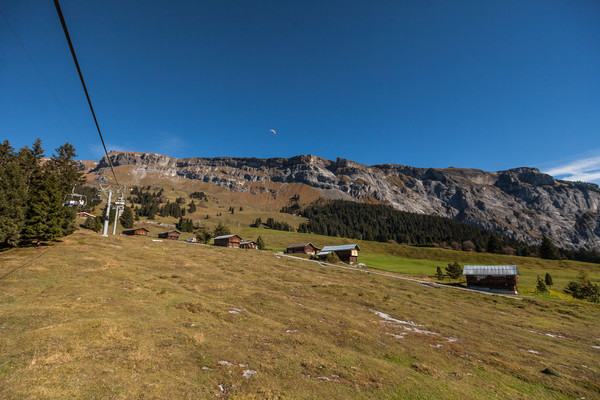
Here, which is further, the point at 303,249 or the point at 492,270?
the point at 303,249

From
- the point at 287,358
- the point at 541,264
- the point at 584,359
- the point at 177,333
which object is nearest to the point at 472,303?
the point at 584,359

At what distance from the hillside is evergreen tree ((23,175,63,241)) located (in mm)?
8218

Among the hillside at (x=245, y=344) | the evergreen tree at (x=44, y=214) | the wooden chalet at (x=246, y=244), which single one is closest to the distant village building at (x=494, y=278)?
the hillside at (x=245, y=344)

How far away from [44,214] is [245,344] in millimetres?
43446

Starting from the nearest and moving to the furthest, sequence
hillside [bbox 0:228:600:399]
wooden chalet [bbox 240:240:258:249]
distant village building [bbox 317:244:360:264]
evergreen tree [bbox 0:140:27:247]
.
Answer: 1. hillside [bbox 0:228:600:399]
2. evergreen tree [bbox 0:140:27:247]
3. distant village building [bbox 317:244:360:264]
4. wooden chalet [bbox 240:240:258:249]

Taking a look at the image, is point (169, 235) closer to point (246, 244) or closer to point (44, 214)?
point (246, 244)

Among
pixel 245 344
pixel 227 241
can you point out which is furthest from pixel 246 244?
pixel 245 344

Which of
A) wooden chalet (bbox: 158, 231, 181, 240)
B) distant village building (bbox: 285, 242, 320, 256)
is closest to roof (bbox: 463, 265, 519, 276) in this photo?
distant village building (bbox: 285, 242, 320, 256)

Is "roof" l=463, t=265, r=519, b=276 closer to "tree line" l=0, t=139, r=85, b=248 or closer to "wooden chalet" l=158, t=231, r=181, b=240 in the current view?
"tree line" l=0, t=139, r=85, b=248

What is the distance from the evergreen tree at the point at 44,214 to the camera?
37.2 m

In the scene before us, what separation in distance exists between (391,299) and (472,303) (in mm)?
16927

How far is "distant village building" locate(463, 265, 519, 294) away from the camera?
55688 mm

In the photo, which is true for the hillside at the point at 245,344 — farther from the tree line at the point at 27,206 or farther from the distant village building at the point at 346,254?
the distant village building at the point at 346,254

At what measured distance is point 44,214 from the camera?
3850 centimetres
